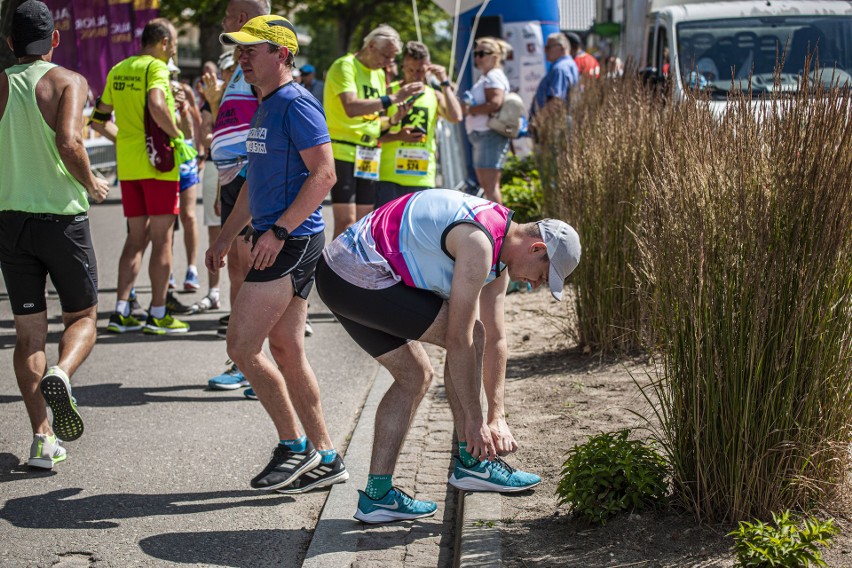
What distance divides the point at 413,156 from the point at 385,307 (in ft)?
14.3

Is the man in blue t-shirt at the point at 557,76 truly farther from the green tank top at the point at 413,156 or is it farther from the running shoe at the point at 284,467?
the running shoe at the point at 284,467

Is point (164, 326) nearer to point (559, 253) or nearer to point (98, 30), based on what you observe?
point (559, 253)

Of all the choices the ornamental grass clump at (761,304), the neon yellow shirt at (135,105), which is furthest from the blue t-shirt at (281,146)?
the neon yellow shirt at (135,105)

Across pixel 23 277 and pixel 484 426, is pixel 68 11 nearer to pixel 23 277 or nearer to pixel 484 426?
pixel 23 277

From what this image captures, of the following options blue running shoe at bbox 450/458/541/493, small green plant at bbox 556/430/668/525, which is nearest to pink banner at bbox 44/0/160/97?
blue running shoe at bbox 450/458/541/493

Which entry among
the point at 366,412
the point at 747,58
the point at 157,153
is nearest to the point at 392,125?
the point at 157,153

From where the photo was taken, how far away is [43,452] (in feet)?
16.7

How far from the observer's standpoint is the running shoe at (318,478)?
489 cm

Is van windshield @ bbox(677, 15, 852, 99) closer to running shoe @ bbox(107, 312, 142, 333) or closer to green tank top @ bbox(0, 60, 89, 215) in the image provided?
running shoe @ bbox(107, 312, 142, 333)

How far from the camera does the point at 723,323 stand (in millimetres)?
3775

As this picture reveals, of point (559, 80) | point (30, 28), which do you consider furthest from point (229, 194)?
point (559, 80)

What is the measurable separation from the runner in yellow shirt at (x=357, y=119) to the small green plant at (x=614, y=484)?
435 centimetres

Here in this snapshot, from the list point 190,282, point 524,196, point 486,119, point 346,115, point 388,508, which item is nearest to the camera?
point 388,508

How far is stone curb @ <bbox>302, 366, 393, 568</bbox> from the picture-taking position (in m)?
4.15
